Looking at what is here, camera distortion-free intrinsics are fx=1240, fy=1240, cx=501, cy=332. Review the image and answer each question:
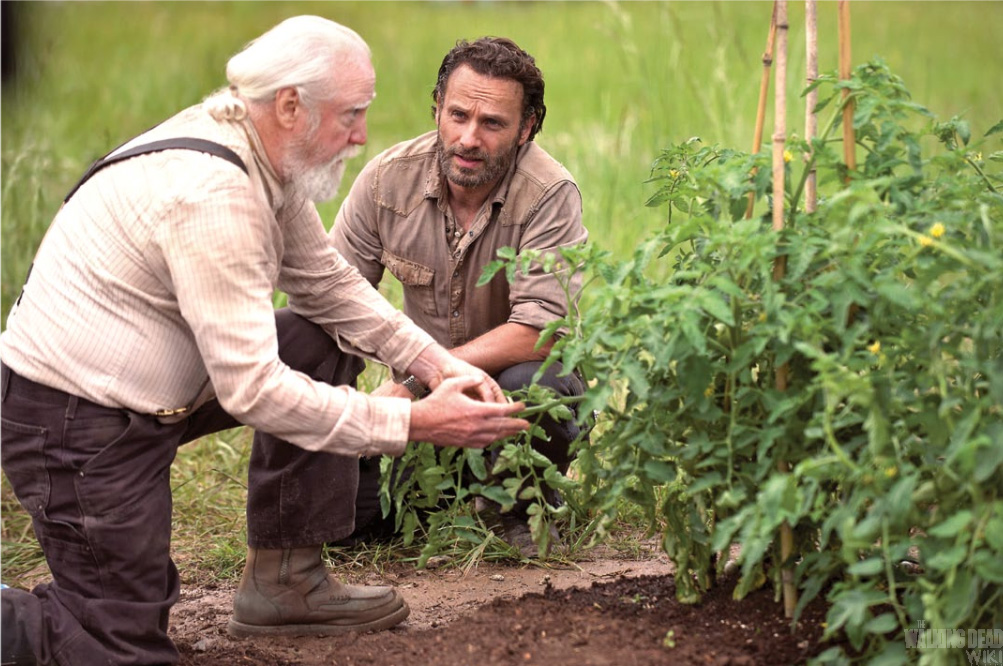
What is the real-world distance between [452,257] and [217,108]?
3.74 ft

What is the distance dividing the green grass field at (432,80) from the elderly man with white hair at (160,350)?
0.98 m

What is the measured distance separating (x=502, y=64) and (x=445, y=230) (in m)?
0.53

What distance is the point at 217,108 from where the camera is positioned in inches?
109

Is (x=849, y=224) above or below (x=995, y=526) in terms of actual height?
above

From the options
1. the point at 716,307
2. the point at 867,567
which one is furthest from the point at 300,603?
the point at 867,567

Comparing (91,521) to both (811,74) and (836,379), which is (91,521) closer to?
(836,379)

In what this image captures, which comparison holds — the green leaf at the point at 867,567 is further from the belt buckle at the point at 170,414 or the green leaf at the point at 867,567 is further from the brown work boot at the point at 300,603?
the belt buckle at the point at 170,414

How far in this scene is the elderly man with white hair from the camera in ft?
8.57

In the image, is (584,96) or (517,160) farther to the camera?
(584,96)

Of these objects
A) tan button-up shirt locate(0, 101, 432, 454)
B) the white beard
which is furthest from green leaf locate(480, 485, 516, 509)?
the white beard

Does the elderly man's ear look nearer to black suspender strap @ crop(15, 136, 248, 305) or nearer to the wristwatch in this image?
black suspender strap @ crop(15, 136, 248, 305)

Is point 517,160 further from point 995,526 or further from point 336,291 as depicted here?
point 995,526

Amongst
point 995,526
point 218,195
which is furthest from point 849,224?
point 218,195

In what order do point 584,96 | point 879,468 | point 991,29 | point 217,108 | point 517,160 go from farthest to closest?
1. point 991,29
2. point 584,96
3. point 517,160
4. point 217,108
5. point 879,468
